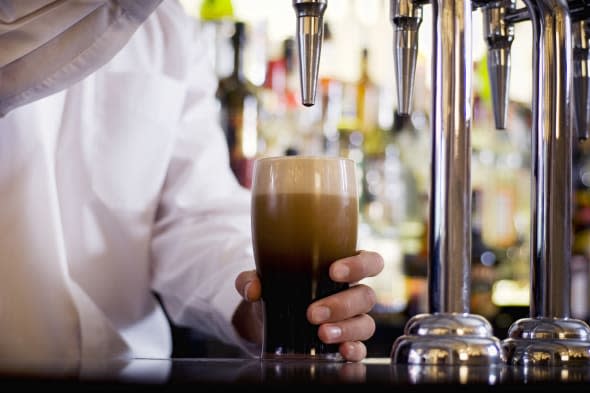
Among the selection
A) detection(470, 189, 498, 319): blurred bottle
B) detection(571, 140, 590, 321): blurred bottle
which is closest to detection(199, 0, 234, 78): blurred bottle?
detection(470, 189, 498, 319): blurred bottle

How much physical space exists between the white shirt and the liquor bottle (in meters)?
1.02

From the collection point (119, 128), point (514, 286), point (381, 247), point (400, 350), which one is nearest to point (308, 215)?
point (400, 350)

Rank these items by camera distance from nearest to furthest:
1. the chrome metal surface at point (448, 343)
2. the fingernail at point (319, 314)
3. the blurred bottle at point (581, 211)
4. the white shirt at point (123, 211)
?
1. the chrome metal surface at point (448, 343)
2. the fingernail at point (319, 314)
3. the white shirt at point (123, 211)
4. the blurred bottle at point (581, 211)

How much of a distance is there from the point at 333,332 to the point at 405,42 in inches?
9.9

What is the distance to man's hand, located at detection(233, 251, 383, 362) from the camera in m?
0.79

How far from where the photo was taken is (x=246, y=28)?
2795 millimetres

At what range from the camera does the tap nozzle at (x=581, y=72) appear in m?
0.90

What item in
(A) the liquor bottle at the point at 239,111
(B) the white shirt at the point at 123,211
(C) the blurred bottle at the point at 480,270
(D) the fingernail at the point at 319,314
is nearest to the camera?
(D) the fingernail at the point at 319,314

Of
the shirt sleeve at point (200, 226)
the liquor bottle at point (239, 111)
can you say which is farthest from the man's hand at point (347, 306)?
the liquor bottle at point (239, 111)

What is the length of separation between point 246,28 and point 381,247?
2.54ft

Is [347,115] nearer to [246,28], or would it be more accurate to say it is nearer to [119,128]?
[246,28]

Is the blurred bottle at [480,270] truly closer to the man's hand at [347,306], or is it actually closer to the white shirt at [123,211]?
the white shirt at [123,211]

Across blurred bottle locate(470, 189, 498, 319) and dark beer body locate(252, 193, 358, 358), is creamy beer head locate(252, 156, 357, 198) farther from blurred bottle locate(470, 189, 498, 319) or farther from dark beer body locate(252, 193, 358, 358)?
blurred bottle locate(470, 189, 498, 319)

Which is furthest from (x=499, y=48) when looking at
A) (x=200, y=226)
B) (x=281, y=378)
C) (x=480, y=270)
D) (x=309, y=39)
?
(x=480, y=270)
